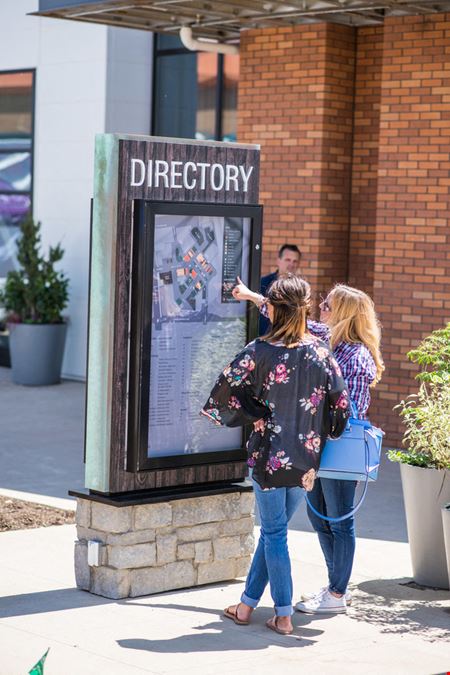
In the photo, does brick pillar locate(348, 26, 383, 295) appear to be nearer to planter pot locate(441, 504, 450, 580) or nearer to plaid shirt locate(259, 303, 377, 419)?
planter pot locate(441, 504, 450, 580)

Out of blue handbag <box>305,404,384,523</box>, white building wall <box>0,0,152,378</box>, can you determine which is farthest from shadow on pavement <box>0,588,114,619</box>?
white building wall <box>0,0,152,378</box>

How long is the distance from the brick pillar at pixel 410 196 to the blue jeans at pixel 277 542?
558cm

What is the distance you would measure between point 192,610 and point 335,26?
730 centimetres

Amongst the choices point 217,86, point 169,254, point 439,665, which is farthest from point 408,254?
point 439,665

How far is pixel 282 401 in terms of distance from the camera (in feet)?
19.8

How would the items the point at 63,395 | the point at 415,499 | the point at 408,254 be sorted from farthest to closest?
the point at 63,395 < the point at 408,254 < the point at 415,499

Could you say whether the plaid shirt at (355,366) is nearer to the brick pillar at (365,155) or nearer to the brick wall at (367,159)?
the brick wall at (367,159)

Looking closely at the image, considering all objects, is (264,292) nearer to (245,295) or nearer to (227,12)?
(245,295)

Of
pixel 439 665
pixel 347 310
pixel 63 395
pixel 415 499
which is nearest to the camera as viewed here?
pixel 439 665

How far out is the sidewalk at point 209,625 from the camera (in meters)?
5.75

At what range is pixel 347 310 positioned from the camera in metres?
6.55

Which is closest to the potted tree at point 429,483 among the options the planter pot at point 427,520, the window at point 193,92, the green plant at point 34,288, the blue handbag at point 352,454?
the planter pot at point 427,520

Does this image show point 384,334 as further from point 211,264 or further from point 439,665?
point 439,665

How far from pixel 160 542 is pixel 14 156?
1084cm
